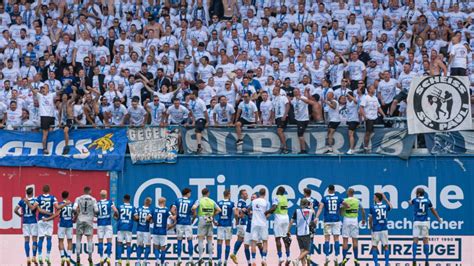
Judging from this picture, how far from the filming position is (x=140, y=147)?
135 ft

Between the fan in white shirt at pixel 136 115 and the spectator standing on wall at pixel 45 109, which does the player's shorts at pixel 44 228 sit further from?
the fan in white shirt at pixel 136 115

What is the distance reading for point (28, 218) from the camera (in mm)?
38500

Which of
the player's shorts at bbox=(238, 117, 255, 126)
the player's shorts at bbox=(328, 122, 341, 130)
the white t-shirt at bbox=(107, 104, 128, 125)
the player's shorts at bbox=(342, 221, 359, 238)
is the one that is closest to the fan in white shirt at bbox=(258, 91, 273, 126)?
the player's shorts at bbox=(238, 117, 255, 126)

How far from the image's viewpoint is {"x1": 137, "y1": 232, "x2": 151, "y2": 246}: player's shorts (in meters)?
38.5

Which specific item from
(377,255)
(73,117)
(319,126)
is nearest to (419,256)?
(377,255)

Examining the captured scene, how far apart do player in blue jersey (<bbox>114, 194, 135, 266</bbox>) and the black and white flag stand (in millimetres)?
8344

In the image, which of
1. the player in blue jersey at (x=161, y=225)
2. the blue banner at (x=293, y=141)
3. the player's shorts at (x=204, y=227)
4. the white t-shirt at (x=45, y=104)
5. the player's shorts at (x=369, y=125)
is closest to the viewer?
the player's shorts at (x=204, y=227)

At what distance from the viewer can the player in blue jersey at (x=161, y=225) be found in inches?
1500

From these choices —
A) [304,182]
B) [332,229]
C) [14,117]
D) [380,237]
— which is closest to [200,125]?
[304,182]

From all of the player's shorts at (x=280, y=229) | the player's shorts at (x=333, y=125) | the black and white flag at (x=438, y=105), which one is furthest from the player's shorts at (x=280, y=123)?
the player's shorts at (x=280, y=229)

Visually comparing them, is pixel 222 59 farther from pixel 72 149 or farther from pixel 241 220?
pixel 241 220

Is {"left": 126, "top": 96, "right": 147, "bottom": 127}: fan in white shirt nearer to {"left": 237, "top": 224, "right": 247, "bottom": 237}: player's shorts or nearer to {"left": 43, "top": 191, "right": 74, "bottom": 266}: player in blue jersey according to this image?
{"left": 43, "top": 191, "right": 74, "bottom": 266}: player in blue jersey

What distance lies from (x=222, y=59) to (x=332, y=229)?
7071mm

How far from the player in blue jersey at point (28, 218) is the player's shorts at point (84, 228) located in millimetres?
1188
